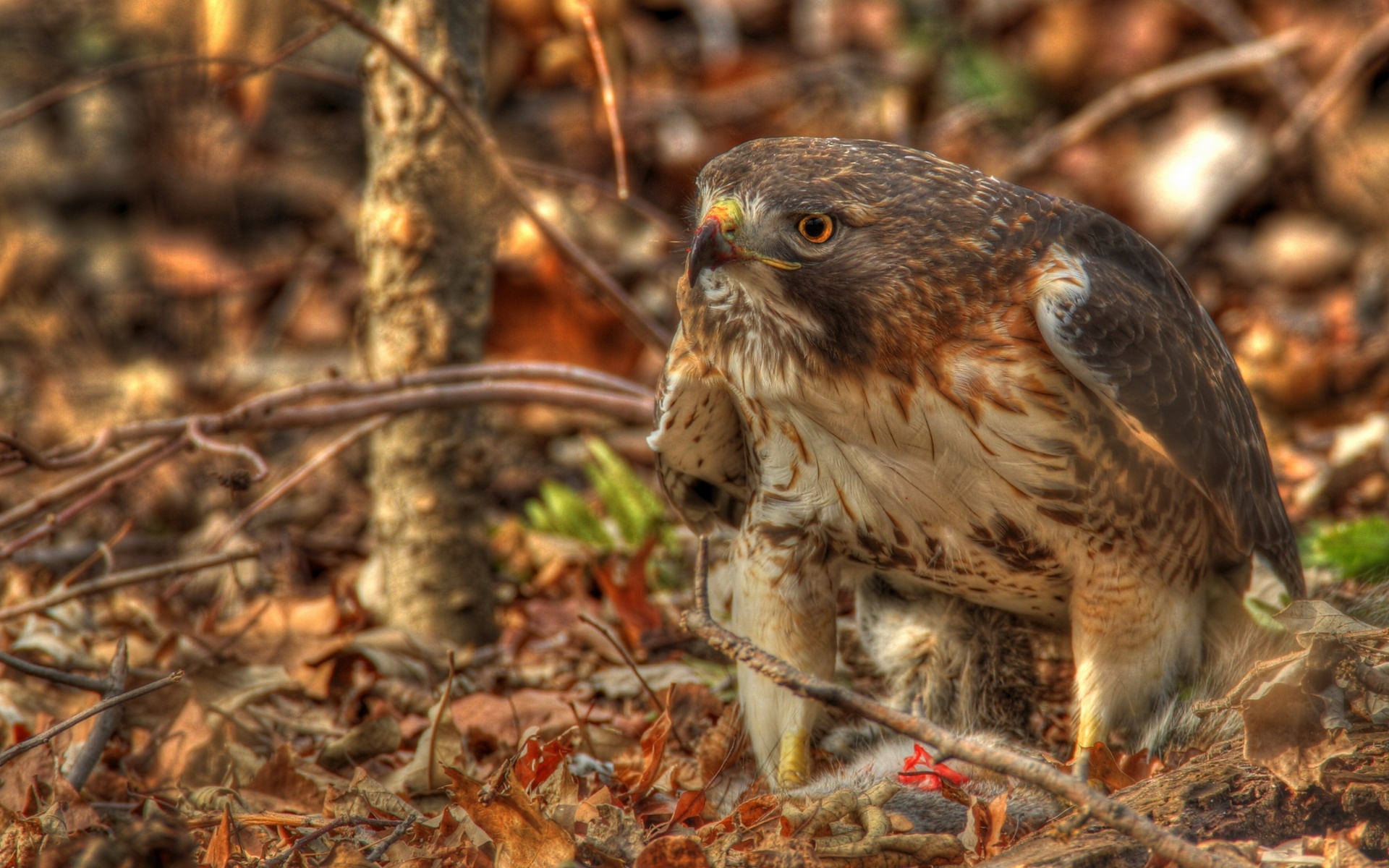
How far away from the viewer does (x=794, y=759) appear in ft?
9.55

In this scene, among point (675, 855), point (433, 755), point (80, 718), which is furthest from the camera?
point (433, 755)

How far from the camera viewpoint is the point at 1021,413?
247 centimetres

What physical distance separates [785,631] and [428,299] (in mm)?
1457

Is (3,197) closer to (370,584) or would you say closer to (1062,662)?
(370,584)

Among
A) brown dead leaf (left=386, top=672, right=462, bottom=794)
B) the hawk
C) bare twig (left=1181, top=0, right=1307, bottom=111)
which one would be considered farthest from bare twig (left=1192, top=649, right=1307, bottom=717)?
bare twig (left=1181, top=0, right=1307, bottom=111)

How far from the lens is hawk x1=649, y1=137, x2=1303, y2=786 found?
2441mm

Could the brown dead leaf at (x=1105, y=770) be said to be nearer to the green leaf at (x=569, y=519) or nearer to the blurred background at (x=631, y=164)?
the green leaf at (x=569, y=519)

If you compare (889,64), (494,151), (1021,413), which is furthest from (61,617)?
(889,64)

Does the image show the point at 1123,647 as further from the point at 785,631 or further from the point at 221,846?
the point at 221,846

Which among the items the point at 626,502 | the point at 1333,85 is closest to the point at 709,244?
the point at 626,502

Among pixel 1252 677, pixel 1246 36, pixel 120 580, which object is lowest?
pixel 120 580

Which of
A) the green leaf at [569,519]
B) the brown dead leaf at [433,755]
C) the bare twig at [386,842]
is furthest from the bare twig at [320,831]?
the green leaf at [569,519]

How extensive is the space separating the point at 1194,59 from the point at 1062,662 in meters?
4.83

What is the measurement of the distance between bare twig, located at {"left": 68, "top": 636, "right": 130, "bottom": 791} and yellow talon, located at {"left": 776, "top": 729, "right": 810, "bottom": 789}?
1483mm
